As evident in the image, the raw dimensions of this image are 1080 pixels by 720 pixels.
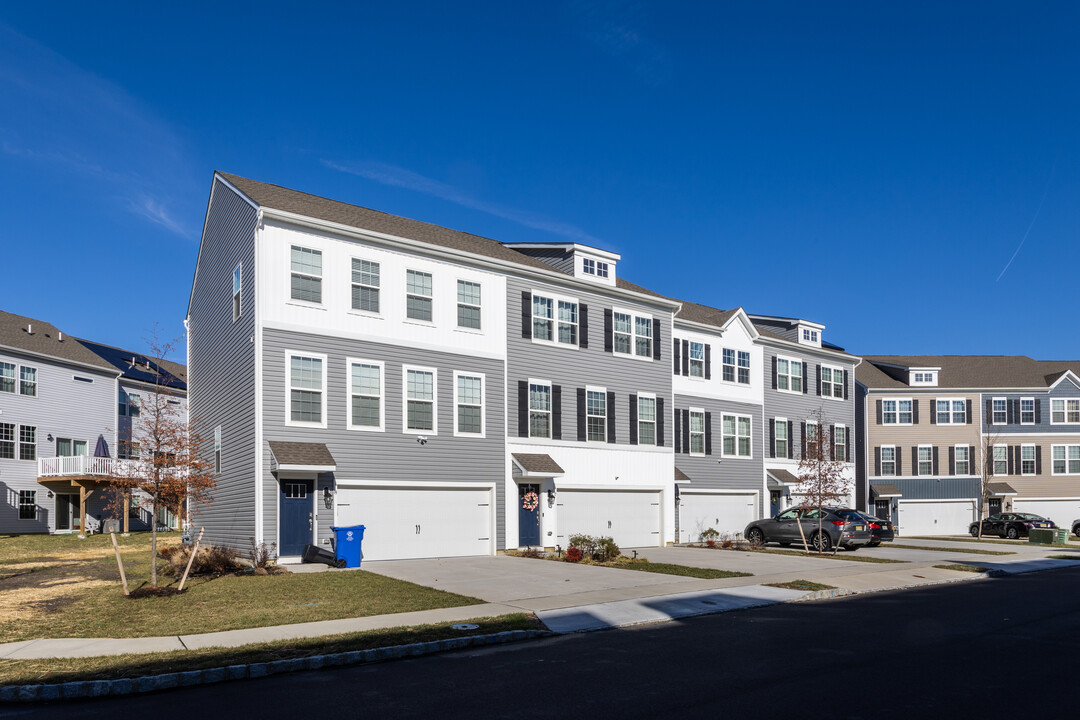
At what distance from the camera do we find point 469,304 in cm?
2752

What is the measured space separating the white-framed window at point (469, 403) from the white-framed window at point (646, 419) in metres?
7.42

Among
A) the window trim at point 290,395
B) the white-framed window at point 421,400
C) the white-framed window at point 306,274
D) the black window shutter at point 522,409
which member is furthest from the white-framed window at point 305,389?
the black window shutter at point 522,409

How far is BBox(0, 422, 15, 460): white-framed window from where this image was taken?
38.3 metres

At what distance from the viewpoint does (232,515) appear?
81.3 ft

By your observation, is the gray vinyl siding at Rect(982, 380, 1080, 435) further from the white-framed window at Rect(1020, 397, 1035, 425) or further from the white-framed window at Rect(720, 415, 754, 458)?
the white-framed window at Rect(720, 415, 754, 458)

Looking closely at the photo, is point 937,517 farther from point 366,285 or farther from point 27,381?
point 27,381

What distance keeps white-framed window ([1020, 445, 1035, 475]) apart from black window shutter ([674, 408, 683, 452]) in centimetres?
2939

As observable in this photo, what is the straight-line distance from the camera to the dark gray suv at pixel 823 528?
102 feet

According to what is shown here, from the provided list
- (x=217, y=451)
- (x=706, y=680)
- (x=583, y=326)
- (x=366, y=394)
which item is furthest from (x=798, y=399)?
(x=706, y=680)

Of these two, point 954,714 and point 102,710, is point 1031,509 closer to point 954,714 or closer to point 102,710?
point 954,714

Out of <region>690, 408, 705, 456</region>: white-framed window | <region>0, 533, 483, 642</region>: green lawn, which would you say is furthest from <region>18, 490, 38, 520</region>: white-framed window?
<region>690, 408, 705, 456</region>: white-framed window

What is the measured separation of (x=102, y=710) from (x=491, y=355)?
19638 mm

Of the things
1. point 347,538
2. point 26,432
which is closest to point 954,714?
Result: point 347,538

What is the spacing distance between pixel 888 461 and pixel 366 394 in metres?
37.8
